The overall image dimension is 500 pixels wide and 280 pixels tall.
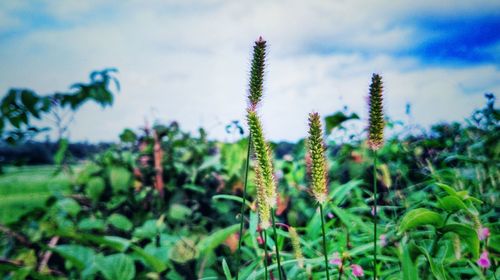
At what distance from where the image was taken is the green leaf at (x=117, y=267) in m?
1.46

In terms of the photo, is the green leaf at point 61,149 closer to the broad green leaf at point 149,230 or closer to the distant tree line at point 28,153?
the distant tree line at point 28,153

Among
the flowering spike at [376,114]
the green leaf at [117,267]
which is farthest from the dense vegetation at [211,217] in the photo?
the flowering spike at [376,114]

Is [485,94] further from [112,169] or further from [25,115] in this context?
[25,115]

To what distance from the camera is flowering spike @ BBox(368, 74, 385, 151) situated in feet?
2.92

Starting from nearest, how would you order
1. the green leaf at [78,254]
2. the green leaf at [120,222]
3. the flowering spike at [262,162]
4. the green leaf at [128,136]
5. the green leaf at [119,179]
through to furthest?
the flowering spike at [262,162] → the green leaf at [78,254] → the green leaf at [120,222] → the green leaf at [119,179] → the green leaf at [128,136]

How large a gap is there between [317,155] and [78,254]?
1212mm

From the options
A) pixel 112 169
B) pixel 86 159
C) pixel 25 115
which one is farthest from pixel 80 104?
pixel 86 159

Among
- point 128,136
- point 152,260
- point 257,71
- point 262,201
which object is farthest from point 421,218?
point 128,136

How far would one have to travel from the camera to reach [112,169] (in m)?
2.10

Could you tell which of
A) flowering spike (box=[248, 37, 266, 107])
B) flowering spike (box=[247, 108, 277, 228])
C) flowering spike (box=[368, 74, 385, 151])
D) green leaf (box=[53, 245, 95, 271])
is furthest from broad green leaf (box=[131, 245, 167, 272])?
flowering spike (box=[368, 74, 385, 151])

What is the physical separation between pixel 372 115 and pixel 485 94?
8.24 feet

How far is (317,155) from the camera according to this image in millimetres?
818

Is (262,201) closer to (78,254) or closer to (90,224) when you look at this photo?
(78,254)

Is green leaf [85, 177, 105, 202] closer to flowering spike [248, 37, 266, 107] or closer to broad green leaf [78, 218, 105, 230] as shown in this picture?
broad green leaf [78, 218, 105, 230]
